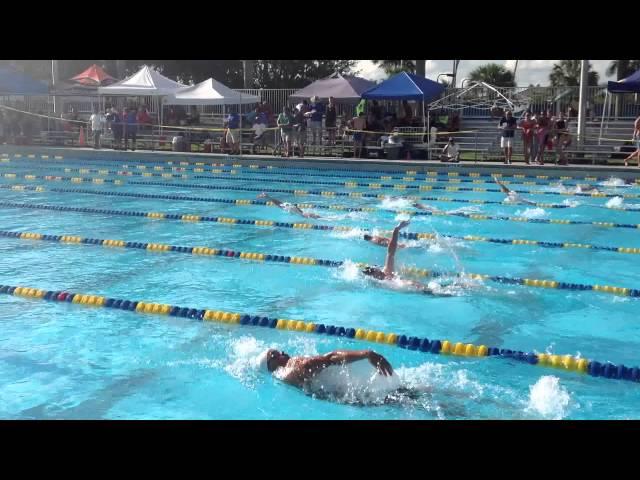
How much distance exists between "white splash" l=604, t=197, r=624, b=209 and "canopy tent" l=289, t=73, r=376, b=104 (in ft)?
28.4

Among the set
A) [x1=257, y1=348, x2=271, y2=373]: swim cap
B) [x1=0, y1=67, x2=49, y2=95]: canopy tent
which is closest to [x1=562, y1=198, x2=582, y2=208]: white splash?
[x1=257, y1=348, x2=271, y2=373]: swim cap

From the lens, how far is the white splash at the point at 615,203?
11141 millimetres

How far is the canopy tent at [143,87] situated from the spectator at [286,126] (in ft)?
13.7

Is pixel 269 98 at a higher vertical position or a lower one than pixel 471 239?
higher

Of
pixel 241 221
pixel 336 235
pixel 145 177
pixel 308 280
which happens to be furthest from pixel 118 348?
pixel 145 177

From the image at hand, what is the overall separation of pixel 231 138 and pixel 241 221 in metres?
8.97

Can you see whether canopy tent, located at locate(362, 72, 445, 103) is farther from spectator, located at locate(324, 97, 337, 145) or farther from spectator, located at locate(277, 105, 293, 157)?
spectator, located at locate(277, 105, 293, 157)

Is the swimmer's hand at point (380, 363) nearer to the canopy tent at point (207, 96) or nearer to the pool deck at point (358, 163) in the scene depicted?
the pool deck at point (358, 163)

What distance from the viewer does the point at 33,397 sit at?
168 inches

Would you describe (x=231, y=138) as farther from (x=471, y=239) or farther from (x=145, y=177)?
(x=471, y=239)

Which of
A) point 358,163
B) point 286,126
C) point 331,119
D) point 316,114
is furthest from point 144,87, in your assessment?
point 358,163

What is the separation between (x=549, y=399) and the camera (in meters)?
4.11

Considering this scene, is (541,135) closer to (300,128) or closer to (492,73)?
(300,128)

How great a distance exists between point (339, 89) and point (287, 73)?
655 inches
